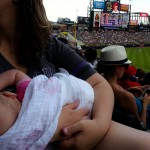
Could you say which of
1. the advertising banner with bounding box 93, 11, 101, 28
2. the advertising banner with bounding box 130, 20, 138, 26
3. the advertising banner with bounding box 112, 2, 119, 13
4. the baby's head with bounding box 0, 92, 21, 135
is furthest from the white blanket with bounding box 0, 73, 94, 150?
the advertising banner with bounding box 130, 20, 138, 26

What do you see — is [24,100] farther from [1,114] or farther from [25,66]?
[25,66]

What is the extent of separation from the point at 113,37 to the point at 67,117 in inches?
2256

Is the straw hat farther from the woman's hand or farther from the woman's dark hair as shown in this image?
the woman's hand

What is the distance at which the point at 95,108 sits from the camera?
151 cm

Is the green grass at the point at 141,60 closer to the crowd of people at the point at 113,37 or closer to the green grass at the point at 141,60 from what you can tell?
the green grass at the point at 141,60

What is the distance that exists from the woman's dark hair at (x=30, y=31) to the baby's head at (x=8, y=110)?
0.39m

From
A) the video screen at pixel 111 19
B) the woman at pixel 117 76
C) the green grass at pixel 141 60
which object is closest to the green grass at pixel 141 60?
the green grass at pixel 141 60

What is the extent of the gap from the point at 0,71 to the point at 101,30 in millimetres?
60124

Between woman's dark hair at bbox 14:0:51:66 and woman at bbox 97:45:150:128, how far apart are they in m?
1.76

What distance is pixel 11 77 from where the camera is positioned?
155cm

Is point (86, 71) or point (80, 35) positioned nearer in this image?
point (86, 71)

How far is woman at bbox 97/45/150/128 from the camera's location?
11.0 feet

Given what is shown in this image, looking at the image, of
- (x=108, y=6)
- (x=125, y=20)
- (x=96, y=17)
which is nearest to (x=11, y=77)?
(x=96, y=17)

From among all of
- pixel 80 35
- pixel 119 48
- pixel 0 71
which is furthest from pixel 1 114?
pixel 80 35
